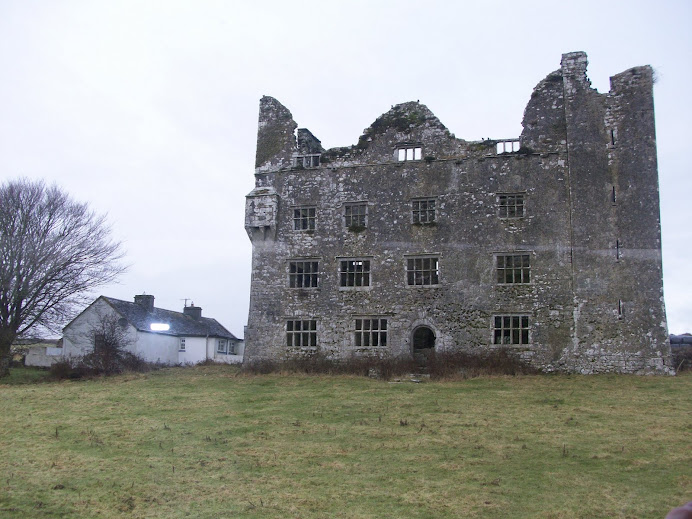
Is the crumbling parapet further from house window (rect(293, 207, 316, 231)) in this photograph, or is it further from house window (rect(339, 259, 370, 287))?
house window (rect(339, 259, 370, 287))

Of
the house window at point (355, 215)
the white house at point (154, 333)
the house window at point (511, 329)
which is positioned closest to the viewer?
the house window at point (511, 329)

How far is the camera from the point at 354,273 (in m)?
30.1

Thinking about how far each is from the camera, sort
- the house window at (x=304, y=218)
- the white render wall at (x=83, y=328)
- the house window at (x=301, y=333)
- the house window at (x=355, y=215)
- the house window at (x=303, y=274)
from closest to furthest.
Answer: the house window at (x=301, y=333) → the house window at (x=355, y=215) → the house window at (x=303, y=274) → the house window at (x=304, y=218) → the white render wall at (x=83, y=328)

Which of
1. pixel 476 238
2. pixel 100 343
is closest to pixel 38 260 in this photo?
pixel 100 343

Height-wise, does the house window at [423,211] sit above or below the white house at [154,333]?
above

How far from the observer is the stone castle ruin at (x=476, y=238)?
2688 centimetres

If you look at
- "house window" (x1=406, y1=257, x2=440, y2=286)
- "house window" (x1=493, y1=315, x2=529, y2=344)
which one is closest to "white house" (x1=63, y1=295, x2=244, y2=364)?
"house window" (x1=406, y1=257, x2=440, y2=286)

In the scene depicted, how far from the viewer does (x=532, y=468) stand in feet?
38.5

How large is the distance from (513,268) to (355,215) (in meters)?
7.97

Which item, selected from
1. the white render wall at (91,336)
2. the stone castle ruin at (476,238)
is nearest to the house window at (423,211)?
the stone castle ruin at (476,238)

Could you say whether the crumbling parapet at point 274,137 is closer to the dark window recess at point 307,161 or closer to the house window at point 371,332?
the dark window recess at point 307,161

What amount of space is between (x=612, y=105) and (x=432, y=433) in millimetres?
19984

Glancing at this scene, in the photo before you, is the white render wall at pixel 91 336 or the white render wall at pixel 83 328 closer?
the white render wall at pixel 91 336

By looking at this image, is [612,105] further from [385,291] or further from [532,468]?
[532,468]
